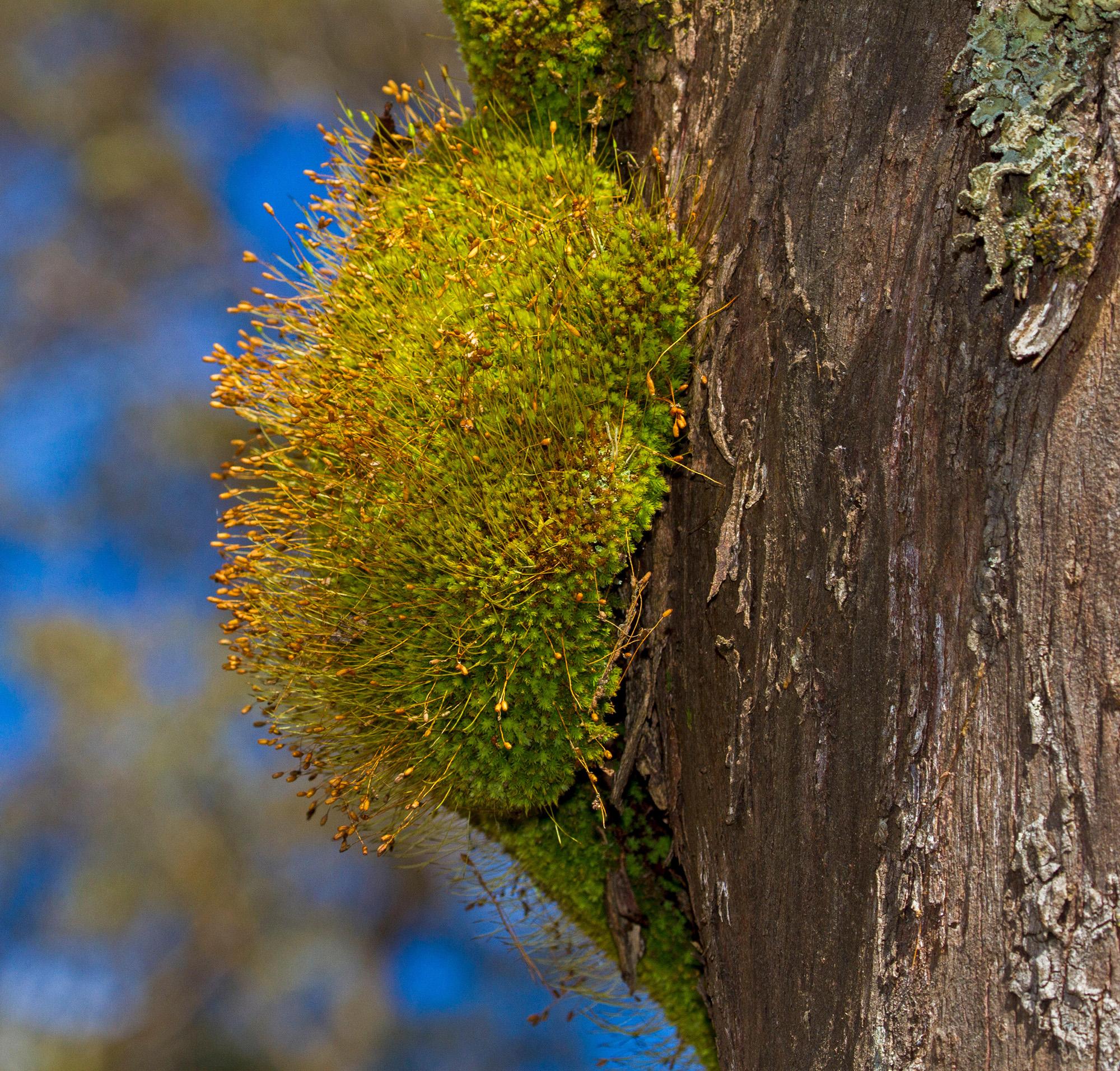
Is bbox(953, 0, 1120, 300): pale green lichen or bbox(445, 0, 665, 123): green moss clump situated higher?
bbox(445, 0, 665, 123): green moss clump

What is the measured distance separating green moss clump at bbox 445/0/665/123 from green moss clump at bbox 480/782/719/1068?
4.77 ft

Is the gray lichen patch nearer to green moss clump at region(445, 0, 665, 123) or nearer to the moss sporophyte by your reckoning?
the moss sporophyte

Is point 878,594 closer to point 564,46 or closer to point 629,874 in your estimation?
point 629,874

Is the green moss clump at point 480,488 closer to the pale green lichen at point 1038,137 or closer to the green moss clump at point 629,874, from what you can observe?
the green moss clump at point 629,874

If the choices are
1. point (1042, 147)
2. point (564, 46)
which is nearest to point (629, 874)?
point (1042, 147)

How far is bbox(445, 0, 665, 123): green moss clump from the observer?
5.74 ft

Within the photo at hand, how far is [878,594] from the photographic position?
125 centimetres

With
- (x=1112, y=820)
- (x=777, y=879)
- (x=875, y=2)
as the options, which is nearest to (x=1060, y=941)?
(x=1112, y=820)

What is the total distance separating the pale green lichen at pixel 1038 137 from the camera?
1097 millimetres

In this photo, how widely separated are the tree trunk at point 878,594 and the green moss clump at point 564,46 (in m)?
0.17

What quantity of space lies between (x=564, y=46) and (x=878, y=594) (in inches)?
50.5

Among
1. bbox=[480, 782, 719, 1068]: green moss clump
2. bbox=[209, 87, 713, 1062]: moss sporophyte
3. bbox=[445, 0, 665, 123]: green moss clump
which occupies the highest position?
bbox=[445, 0, 665, 123]: green moss clump

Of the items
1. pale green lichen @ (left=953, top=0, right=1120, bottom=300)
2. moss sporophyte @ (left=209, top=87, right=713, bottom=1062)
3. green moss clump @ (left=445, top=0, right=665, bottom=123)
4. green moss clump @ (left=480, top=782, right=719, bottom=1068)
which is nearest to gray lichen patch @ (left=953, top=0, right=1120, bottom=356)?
pale green lichen @ (left=953, top=0, right=1120, bottom=300)

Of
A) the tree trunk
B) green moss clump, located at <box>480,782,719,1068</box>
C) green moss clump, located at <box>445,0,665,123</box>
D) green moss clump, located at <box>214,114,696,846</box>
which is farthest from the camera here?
green moss clump, located at <box>480,782,719,1068</box>
